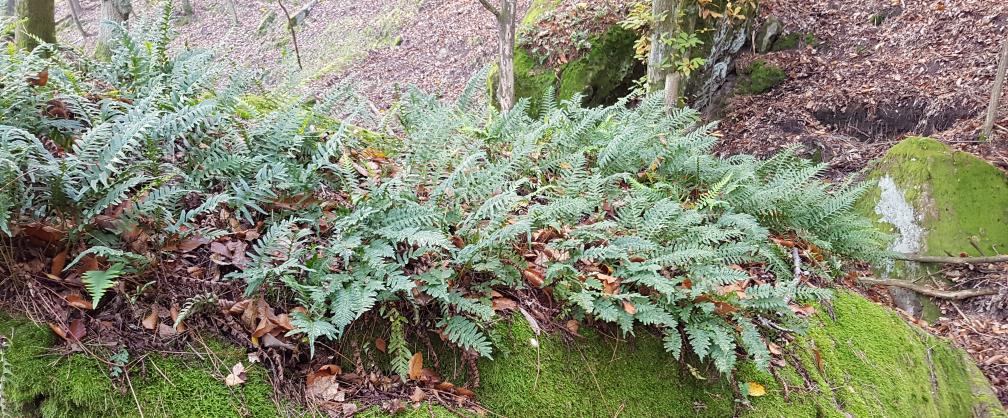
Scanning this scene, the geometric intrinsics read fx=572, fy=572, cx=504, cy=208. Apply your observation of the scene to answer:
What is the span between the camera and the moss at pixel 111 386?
196 centimetres

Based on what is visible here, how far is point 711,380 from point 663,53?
6142mm

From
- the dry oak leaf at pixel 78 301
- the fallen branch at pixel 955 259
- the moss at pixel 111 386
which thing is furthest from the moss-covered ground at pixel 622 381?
the fallen branch at pixel 955 259

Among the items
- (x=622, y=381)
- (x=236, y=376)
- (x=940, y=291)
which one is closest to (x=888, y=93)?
(x=940, y=291)

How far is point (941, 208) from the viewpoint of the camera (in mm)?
6848

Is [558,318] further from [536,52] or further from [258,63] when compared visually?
[258,63]

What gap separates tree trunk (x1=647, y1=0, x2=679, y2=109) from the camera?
313 inches

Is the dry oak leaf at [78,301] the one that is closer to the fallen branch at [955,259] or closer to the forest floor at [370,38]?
the fallen branch at [955,259]

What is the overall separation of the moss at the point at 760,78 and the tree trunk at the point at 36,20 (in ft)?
33.2

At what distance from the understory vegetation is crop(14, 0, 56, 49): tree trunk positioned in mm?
2435

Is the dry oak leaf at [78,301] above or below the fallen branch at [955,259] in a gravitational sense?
above

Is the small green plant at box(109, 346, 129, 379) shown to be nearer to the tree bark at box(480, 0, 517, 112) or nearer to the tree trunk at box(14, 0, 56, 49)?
the tree trunk at box(14, 0, 56, 49)

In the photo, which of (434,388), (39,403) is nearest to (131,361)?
(39,403)

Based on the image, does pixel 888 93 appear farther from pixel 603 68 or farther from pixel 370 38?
pixel 370 38

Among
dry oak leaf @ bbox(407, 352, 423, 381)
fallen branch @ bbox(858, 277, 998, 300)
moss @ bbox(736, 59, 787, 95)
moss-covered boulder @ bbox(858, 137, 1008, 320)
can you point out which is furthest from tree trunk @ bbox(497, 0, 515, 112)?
dry oak leaf @ bbox(407, 352, 423, 381)
